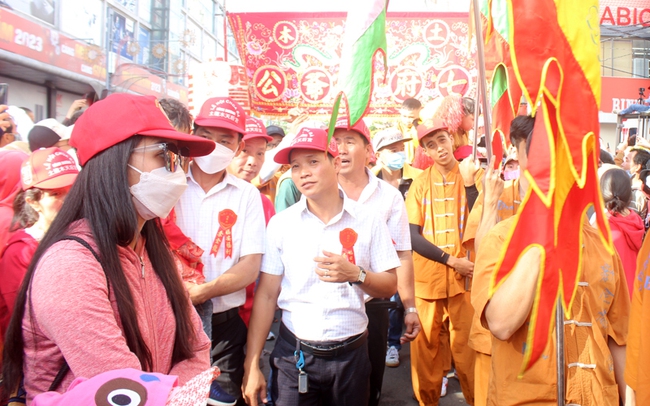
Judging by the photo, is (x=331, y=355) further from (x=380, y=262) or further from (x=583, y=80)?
(x=583, y=80)

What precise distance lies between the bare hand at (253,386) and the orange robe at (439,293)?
67.2 inches

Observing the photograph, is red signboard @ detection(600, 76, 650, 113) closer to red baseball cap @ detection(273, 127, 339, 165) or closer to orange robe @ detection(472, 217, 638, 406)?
red baseball cap @ detection(273, 127, 339, 165)

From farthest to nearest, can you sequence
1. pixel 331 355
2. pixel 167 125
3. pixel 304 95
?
pixel 304 95 → pixel 331 355 → pixel 167 125

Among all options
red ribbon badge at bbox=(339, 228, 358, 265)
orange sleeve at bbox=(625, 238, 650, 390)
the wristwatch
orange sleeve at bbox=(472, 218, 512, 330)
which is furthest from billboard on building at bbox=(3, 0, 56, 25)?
orange sleeve at bbox=(625, 238, 650, 390)

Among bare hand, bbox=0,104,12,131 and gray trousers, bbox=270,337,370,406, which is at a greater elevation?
bare hand, bbox=0,104,12,131

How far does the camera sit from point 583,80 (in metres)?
1.63

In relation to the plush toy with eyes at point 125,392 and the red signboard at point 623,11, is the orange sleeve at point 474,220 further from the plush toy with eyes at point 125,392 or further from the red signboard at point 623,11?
the red signboard at point 623,11

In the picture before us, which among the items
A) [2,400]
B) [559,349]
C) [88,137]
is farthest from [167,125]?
[559,349]

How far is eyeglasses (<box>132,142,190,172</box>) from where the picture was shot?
5.12 feet

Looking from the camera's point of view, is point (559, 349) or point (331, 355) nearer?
point (559, 349)

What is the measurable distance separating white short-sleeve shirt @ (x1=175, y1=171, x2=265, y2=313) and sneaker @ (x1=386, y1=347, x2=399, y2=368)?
8.49 ft

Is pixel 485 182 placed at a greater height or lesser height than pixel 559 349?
greater

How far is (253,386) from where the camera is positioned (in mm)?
2486

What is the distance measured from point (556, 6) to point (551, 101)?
0.33m
